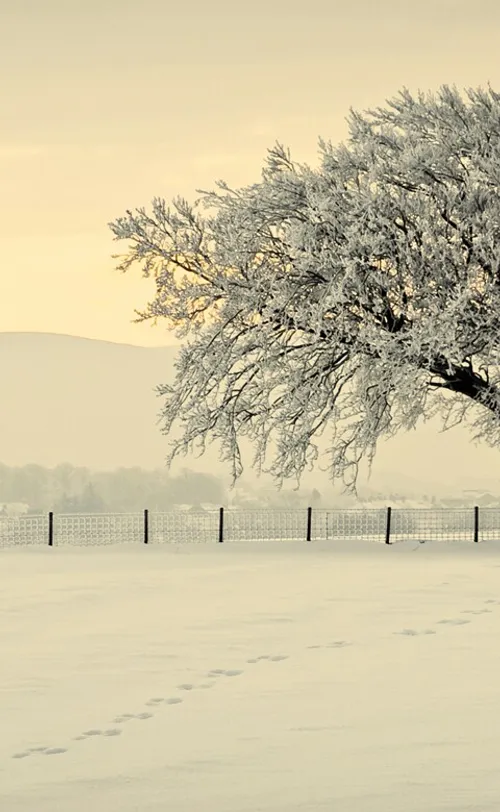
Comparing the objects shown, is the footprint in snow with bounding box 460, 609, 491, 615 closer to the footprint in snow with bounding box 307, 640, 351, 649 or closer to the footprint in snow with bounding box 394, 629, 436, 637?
the footprint in snow with bounding box 394, 629, 436, 637

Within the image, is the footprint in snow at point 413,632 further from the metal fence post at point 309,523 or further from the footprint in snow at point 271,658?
the metal fence post at point 309,523

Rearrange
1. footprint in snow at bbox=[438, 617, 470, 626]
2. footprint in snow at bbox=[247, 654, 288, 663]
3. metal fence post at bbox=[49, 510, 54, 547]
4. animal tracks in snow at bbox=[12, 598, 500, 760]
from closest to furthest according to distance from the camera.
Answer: animal tracks in snow at bbox=[12, 598, 500, 760]
footprint in snow at bbox=[247, 654, 288, 663]
footprint in snow at bbox=[438, 617, 470, 626]
metal fence post at bbox=[49, 510, 54, 547]

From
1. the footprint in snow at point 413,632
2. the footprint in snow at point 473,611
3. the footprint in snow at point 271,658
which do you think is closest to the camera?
the footprint in snow at point 271,658

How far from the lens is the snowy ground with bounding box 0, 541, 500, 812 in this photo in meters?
10.2

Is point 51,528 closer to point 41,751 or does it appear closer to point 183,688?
point 183,688

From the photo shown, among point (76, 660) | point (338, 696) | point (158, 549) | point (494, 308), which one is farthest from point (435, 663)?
point (158, 549)

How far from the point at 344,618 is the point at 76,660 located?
6348 millimetres

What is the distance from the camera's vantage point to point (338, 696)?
1480 centimetres

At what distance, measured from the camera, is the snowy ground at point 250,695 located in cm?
1022

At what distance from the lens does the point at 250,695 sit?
15.0m

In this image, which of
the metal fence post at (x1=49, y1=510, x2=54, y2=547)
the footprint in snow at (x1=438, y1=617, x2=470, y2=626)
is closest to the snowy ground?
the footprint in snow at (x1=438, y1=617, x2=470, y2=626)

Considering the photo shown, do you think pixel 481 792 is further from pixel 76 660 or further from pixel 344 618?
pixel 344 618

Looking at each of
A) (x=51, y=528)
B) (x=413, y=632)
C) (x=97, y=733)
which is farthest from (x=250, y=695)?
(x=51, y=528)

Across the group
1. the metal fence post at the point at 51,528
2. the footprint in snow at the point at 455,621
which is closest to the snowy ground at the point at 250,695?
the footprint in snow at the point at 455,621
